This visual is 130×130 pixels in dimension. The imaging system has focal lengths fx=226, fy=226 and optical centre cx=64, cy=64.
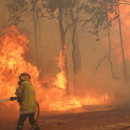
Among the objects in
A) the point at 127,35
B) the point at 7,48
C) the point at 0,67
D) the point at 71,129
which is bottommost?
the point at 71,129

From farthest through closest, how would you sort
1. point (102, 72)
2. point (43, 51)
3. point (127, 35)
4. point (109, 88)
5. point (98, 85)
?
1. point (102, 72)
2. point (127, 35)
3. point (43, 51)
4. point (98, 85)
5. point (109, 88)

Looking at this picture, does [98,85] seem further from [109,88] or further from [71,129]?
[71,129]

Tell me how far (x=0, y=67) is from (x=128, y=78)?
1798 cm

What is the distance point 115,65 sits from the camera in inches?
1677

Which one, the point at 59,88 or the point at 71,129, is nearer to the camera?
the point at 71,129

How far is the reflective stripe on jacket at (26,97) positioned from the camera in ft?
21.7

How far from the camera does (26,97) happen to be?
667cm

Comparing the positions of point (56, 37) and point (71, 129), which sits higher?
point (56, 37)

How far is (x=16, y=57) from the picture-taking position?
16.0 metres

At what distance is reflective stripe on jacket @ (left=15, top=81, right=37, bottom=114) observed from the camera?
260 inches

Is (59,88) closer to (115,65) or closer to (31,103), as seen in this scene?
(31,103)

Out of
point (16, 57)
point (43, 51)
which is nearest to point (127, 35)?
point (43, 51)

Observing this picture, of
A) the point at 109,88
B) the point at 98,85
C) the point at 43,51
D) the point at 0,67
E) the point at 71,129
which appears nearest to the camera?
the point at 71,129

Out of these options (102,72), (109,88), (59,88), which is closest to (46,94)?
(59,88)
